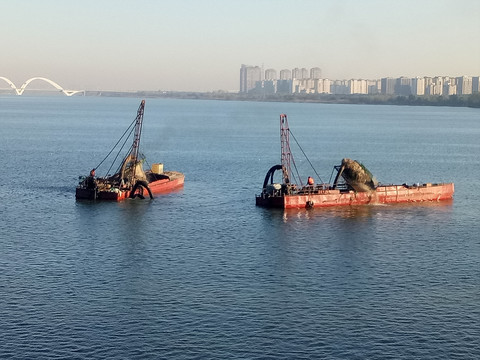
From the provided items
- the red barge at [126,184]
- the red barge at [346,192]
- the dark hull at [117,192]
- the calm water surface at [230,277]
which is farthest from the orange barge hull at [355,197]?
the dark hull at [117,192]

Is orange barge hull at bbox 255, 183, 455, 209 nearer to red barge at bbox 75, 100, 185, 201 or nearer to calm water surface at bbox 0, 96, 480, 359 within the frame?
calm water surface at bbox 0, 96, 480, 359

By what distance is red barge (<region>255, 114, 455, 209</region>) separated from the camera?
82875mm

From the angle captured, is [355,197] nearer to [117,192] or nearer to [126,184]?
[126,184]

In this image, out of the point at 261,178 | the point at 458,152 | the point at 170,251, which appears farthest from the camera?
the point at 458,152

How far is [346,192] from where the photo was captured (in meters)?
85.8

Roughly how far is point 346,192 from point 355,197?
1192mm

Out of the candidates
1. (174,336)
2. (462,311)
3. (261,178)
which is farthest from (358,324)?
(261,178)

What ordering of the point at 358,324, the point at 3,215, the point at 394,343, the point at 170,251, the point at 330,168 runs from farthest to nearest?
1. the point at 330,168
2. the point at 3,215
3. the point at 170,251
4. the point at 358,324
5. the point at 394,343

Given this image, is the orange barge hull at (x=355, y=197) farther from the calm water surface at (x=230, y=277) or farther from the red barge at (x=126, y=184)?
the red barge at (x=126, y=184)

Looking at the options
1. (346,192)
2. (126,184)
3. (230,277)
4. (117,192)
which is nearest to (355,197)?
(346,192)

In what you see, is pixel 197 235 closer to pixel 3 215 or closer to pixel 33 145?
pixel 3 215

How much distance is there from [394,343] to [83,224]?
126 feet

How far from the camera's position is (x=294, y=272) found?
56969 millimetres

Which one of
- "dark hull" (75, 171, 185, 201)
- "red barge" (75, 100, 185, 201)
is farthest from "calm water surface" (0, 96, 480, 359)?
"red barge" (75, 100, 185, 201)
